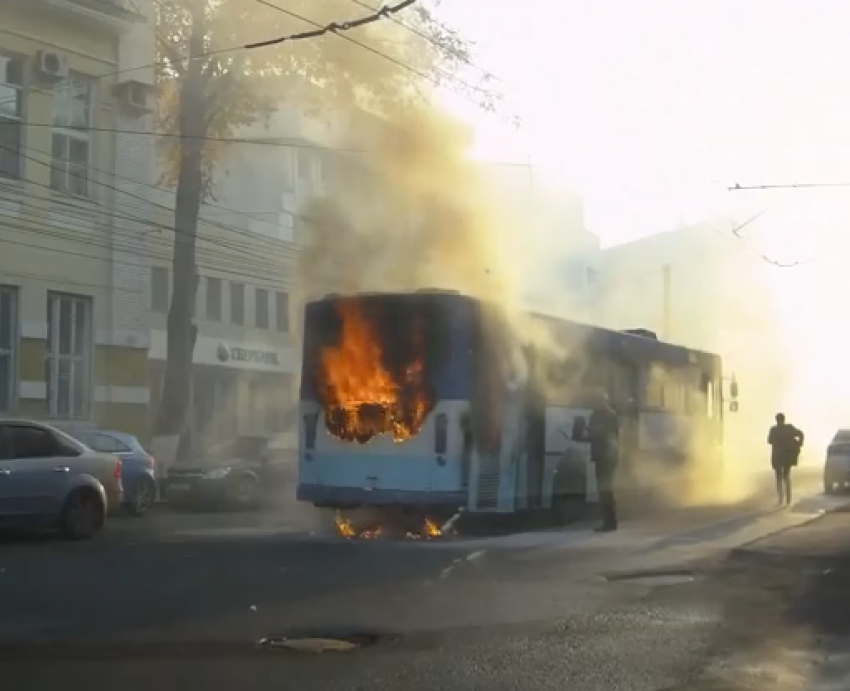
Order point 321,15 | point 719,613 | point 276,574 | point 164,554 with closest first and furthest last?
point 719,613
point 276,574
point 164,554
point 321,15

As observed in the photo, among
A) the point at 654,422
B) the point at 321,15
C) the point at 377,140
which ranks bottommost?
the point at 654,422

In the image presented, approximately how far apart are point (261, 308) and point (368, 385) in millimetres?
26933

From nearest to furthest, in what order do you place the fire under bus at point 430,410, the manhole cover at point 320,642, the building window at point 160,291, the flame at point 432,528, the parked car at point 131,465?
the manhole cover at point 320,642, the fire under bus at point 430,410, the flame at point 432,528, the parked car at point 131,465, the building window at point 160,291

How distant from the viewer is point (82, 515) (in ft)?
51.5

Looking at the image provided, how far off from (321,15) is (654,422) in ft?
27.2

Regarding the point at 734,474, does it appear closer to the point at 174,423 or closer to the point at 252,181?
the point at 174,423

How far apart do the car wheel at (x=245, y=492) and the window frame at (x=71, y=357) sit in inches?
199

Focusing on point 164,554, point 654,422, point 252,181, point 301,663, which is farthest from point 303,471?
point 252,181

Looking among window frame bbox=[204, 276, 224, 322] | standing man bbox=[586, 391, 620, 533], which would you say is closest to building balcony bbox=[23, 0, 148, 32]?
window frame bbox=[204, 276, 224, 322]

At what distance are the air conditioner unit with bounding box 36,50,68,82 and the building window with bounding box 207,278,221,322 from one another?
48.7 feet

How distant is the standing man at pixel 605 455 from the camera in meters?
17.0

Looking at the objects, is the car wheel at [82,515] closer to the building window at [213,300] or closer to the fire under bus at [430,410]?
the fire under bus at [430,410]

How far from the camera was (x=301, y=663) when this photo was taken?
26.0 feet

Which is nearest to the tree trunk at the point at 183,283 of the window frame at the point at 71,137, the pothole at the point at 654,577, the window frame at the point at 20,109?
the window frame at the point at 71,137
